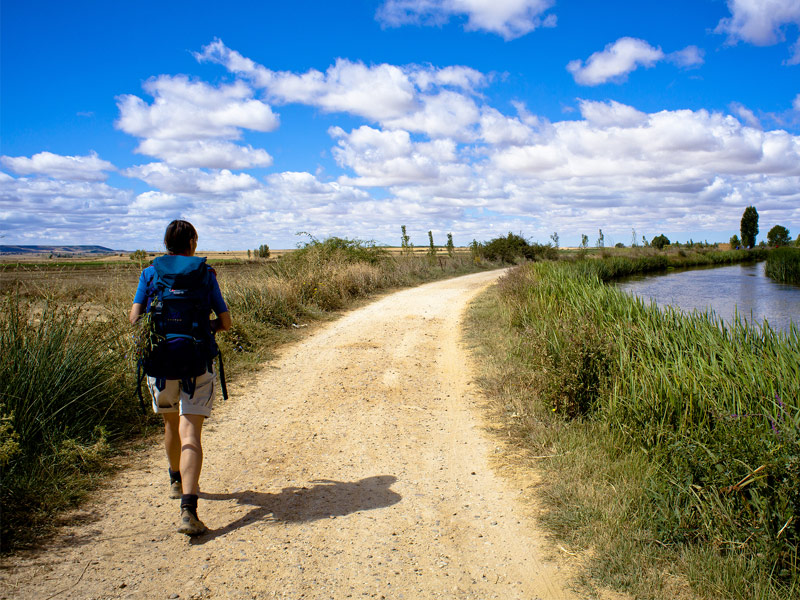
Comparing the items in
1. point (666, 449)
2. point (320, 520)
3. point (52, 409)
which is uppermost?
point (52, 409)

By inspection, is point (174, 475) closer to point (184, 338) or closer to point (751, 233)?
point (184, 338)

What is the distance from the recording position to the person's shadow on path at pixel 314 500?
11.8 feet

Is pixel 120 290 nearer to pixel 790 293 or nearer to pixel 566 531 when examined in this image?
pixel 566 531

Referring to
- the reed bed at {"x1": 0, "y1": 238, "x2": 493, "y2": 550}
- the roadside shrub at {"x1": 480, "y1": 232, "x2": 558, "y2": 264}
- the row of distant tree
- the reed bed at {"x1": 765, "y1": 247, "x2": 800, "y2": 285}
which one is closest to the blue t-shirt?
the reed bed at {"x1": 0, "y1": 238, "x2": 493, "y2": 550}

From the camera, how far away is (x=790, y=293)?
77.8 ft

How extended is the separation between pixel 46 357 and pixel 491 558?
410 centimetres

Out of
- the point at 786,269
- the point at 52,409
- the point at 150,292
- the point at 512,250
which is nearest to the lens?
the point at 150,292

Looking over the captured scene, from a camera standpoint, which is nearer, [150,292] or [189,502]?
[189,502]

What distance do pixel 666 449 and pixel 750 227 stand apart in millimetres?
86060

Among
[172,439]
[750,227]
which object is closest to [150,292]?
[172,439]

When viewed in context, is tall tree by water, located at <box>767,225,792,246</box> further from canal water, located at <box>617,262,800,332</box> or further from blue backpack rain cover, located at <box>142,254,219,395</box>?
blue backpack rain cover, located at <box>142,254,219,395</box>

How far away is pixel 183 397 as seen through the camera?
11.4ft

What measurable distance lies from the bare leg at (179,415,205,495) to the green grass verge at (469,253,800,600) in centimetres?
245

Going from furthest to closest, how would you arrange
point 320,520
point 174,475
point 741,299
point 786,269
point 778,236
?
1. point 778,236
2. point 786,269
3. point 741,299
4. point 174,475
5. point 320,520
